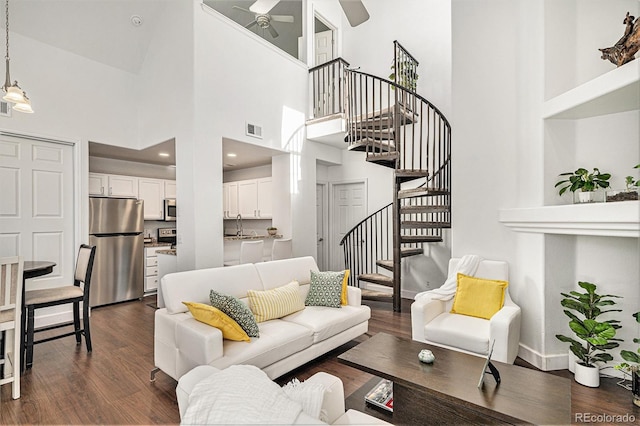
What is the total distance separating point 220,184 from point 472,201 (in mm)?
3219

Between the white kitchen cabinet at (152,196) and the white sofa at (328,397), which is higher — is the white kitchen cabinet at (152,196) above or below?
above

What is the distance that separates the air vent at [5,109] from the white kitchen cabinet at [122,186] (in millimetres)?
1790

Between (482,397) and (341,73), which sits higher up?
(341,73)

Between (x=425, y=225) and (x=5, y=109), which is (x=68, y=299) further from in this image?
(x=425, y=225)

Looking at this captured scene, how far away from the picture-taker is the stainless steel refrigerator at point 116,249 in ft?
15.7

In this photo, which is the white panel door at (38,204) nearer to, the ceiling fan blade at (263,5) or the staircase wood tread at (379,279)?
the ceiling fan blade at (263,5)

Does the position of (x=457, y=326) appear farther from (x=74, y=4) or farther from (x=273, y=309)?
(x=74, y=4)

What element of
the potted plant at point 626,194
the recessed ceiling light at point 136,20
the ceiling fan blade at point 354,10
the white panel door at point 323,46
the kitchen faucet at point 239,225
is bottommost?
the kitchen faucet at point 239,225

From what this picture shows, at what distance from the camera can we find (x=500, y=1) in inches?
132

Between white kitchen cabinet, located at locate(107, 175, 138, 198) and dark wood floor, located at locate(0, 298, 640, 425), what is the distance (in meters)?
2.81

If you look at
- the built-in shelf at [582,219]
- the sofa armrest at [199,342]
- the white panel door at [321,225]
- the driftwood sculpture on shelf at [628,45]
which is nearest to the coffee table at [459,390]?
the sofa armrest at [199,342]

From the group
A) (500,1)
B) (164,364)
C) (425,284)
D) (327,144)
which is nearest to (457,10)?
(500,1)

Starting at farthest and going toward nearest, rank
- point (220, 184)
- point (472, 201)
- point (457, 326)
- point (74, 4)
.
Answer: point (220, 184) → point (74, 4) → point (472, 201) → point (457, 326)

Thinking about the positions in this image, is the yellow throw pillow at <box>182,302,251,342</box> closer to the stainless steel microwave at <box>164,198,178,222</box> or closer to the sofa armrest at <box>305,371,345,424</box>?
the sofa armrest at <box>305,371,345,424</box>
